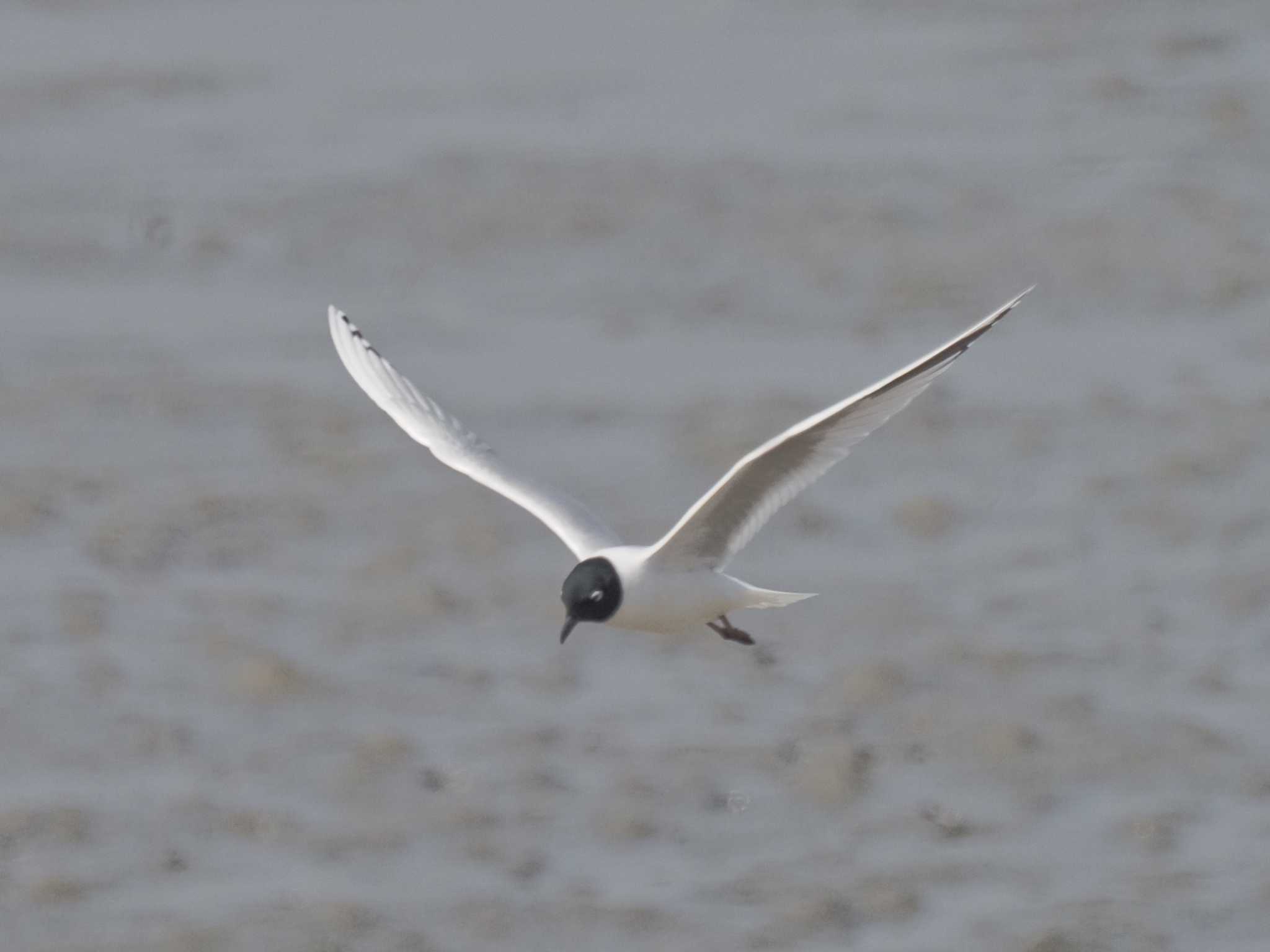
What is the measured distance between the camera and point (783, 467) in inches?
277

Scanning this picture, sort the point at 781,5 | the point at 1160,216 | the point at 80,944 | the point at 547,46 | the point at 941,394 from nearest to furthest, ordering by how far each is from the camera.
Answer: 1. the point at 80,944
2. the point at 941,394
3. the point at 1160,216
4. the point at 547,46
5. the point at 781,5

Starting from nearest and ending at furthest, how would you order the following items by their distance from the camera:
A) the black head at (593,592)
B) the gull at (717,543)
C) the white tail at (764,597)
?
1. the gull at (717,543)
2. the black head at (593,592)
3. the white tail at (764,597)

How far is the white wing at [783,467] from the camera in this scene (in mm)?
6457

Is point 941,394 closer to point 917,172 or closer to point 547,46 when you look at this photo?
point 917,172

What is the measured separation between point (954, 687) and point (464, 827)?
2.13 meters

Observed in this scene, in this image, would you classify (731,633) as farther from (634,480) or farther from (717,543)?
(634,480)

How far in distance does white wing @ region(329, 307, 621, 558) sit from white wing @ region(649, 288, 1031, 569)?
49 cm

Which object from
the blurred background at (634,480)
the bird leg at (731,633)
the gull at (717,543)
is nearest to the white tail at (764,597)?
the gull at (717,543)

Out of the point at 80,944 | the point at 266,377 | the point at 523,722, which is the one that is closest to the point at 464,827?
the point at 523,722

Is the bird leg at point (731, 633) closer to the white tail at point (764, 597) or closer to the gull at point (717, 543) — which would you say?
the gull at point (717, 543)

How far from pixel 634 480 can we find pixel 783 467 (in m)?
4.90

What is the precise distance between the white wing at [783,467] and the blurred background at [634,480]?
72.3 inches

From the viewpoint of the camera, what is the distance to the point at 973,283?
46.8 ft

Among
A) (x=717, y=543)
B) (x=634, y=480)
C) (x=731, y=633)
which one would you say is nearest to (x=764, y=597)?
(x=717, y=543)
